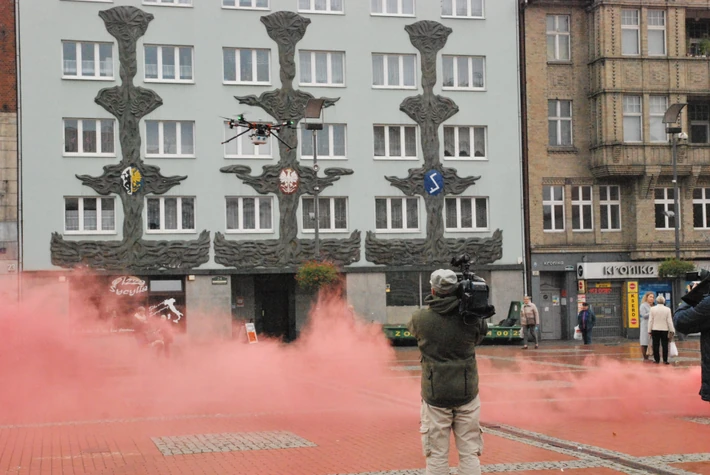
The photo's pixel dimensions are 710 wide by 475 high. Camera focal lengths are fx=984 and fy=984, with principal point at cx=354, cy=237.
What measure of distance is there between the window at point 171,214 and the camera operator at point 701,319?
99.0 feet

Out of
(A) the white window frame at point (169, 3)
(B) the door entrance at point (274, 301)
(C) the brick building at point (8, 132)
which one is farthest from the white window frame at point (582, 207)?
(C) the brick building at point (8, 132)

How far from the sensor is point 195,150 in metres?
40.4

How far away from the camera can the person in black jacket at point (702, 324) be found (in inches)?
467

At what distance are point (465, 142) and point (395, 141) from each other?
10.8 feet

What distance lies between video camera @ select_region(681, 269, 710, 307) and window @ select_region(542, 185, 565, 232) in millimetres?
32097

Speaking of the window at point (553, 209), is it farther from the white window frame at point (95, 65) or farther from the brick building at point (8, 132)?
the brick building at point (8, 132)

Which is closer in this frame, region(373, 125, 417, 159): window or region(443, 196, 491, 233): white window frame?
region(373, 125, 417, 159): window

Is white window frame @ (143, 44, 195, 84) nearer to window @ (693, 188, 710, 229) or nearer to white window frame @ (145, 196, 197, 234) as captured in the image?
white window frame @ (145, 196, 197, 234)

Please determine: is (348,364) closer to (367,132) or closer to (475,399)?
(475,399)

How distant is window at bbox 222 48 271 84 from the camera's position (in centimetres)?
4116

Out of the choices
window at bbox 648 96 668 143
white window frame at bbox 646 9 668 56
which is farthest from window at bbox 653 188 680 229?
white window frame at bbox 646 9 668 56

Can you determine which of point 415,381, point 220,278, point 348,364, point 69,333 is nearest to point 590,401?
point 415,381

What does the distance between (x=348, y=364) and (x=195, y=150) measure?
20.4 meters

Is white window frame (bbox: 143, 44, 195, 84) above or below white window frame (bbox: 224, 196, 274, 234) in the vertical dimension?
above
